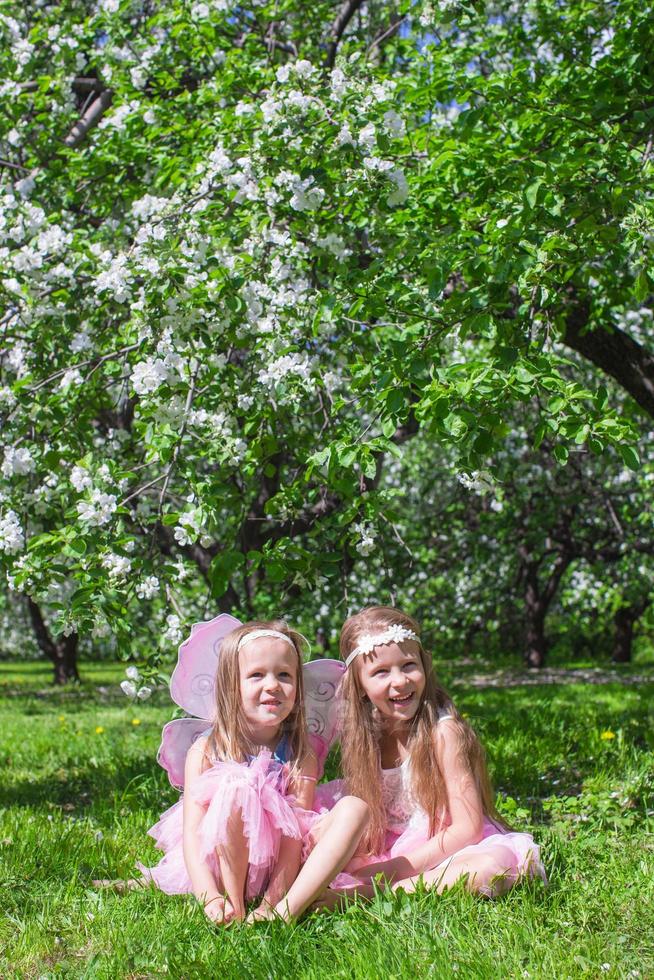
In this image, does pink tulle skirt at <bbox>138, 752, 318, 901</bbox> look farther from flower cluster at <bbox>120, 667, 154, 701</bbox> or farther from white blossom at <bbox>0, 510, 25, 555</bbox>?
white blossom at <bbox>0, 510, 25, 555</bbox>

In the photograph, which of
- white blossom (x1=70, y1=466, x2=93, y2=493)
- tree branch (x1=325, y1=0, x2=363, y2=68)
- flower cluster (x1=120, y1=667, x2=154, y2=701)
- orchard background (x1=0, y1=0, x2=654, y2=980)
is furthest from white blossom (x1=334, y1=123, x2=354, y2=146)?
tree branch (x1=325, y1=0, x2=363, y2=68)

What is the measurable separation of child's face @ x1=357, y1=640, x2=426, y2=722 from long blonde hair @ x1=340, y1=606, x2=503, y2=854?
0.14 feet

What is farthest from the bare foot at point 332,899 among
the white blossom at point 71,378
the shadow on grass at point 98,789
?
the white blossom at point 71,378

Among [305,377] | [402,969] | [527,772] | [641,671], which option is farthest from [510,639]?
[402,969]

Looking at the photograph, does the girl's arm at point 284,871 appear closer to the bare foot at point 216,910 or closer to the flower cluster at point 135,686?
the bare foot at point 216,910

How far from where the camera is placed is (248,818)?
2555 mm

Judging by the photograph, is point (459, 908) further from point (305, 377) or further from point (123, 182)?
point (123, 182)

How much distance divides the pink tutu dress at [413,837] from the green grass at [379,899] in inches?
2.7

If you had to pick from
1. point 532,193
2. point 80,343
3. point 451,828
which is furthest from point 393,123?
point 451,828

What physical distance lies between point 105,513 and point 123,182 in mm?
2448

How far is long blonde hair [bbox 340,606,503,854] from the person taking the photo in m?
2.86

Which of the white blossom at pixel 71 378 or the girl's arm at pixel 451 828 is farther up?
the white blossom at pixel 71 378

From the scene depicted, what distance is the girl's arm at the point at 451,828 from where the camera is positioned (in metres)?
2.72

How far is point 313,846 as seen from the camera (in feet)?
8.79
